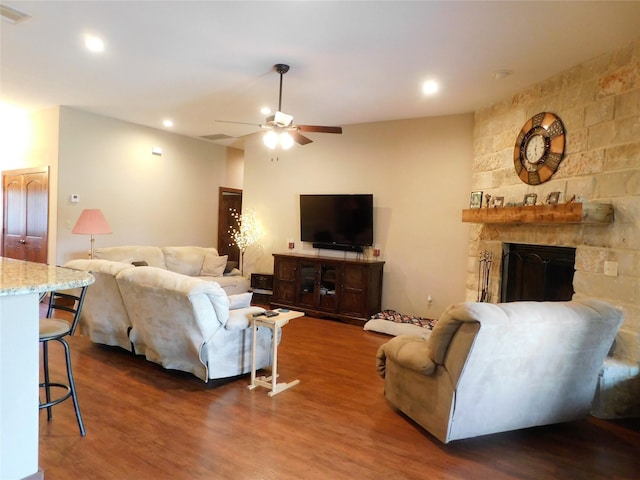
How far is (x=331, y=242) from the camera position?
20.2 feet

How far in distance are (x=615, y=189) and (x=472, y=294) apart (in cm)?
208

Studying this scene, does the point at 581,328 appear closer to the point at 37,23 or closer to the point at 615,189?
the point at 615,189

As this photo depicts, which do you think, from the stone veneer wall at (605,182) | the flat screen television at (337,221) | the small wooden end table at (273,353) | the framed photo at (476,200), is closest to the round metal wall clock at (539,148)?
the stone veneer wall at (605,182)

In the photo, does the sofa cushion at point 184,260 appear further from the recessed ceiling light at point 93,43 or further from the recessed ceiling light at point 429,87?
the recessed ceiling light at point 429,87

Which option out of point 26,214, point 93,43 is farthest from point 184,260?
point 93,43

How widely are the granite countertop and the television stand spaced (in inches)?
153

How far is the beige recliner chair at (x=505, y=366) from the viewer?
90.3 inches

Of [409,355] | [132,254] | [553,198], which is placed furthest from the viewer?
[132,254]

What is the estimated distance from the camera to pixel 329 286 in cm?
590

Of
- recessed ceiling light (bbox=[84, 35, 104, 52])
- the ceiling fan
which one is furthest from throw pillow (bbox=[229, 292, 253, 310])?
recessed ceiling light (bbox=[84, 35, 104, 52])

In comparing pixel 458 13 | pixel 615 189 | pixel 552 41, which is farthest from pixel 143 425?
pixel 552 41

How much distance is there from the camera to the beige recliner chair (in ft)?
7.52

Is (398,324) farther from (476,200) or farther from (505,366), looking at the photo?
(505,366)

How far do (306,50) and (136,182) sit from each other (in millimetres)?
4625
